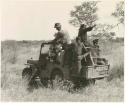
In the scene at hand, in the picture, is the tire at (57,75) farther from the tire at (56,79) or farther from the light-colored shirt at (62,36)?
the light-colored shirt at (62,36)

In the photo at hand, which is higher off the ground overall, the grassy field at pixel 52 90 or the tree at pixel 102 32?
the tree at pixel 102 32

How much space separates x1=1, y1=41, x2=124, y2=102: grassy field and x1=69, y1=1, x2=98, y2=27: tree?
473mm

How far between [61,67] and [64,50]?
0.27 metres

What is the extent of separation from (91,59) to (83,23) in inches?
27.4

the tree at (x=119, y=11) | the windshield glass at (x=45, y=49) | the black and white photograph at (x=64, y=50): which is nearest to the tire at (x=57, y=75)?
the black and white photograph at (x=64, y=50)

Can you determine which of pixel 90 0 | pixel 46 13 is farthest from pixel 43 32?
pixel 90 0

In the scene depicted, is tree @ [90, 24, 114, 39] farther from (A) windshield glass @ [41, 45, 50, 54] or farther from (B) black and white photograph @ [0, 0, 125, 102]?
(A) windshield glass @ [41, 45, 50, 54]

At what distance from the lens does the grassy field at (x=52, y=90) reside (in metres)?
9.56

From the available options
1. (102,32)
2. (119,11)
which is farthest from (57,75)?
(119,11)

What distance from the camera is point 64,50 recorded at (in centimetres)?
974

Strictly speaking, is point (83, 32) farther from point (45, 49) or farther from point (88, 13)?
point (45, 49)

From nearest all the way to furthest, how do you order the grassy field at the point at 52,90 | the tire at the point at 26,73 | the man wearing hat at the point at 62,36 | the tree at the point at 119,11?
the grassy field at the point at 52,90 < the tree at the point at 119,11 < the man wearing hat at the point at 62,36 < the tire at the point at 26,73

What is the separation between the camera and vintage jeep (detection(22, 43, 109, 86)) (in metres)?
9.59

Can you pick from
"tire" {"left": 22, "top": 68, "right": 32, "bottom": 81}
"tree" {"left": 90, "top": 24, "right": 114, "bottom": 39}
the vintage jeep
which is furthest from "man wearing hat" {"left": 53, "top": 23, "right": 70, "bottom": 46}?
"tire" {"left": 22, "top": 68, "right": 32, "bottom": 81}
